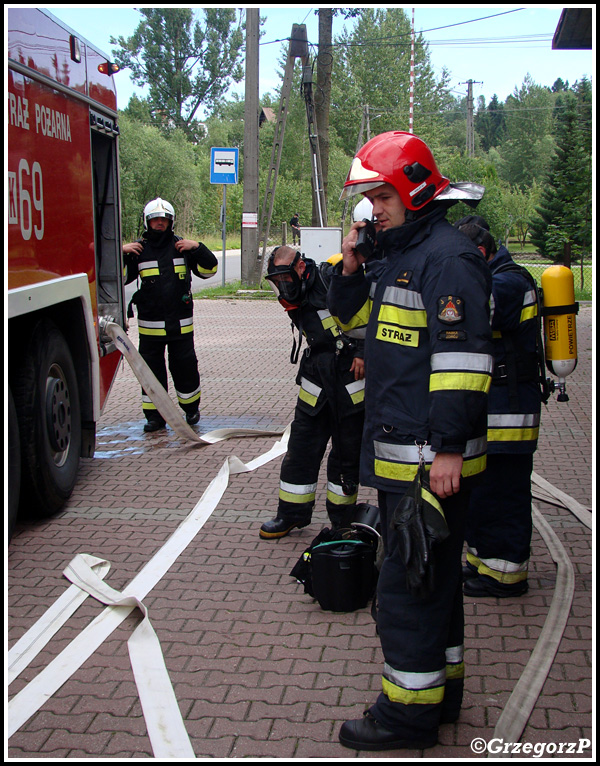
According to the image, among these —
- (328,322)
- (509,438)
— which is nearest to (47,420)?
(328,322)

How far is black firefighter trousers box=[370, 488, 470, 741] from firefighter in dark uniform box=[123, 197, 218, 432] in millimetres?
4811

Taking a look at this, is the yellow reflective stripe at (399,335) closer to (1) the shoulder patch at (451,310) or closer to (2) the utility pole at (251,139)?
(1) the shoulder patch at (451,310)

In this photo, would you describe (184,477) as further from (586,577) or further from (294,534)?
(586,577)

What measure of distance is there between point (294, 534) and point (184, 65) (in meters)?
63.1

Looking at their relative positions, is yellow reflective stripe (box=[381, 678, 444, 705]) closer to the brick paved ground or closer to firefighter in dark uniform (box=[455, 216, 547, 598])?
the brick paved ground

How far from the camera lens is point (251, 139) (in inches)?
701

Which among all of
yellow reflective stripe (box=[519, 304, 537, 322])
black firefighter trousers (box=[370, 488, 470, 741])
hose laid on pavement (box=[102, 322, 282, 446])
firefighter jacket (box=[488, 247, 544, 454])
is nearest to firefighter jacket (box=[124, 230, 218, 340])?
hose laid on pavement (box=[102, 322, 282, 446])

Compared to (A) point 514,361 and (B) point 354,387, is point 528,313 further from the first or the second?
(B) point 354,387

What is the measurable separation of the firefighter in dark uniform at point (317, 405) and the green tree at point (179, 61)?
191ft

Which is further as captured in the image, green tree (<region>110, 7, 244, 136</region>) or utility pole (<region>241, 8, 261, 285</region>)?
green tree (<region>110, 7, 244, 136</region>)

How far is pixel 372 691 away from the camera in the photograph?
3.32m

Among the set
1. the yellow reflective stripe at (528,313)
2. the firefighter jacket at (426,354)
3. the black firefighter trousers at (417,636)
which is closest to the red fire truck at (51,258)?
the firefighter jacket at (426,354)

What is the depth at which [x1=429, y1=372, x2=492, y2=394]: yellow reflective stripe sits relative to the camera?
2.69m

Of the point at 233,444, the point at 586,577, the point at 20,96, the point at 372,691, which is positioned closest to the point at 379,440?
the point at 372,691
